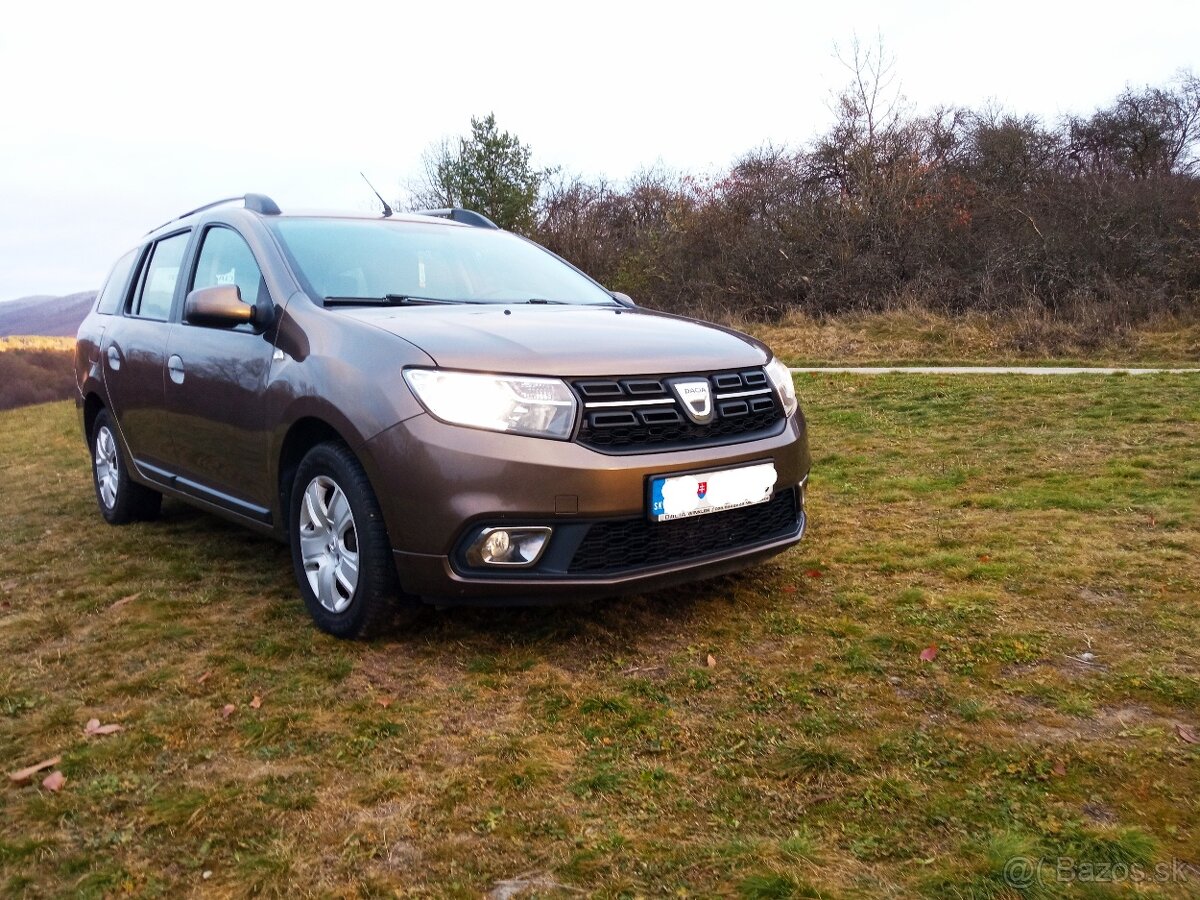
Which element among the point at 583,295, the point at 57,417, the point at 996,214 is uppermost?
the point at 996,214

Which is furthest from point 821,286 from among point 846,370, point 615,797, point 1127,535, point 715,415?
point 615,797

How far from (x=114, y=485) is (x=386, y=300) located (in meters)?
2.79

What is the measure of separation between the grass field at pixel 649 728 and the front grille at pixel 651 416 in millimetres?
711

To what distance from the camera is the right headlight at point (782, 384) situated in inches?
146

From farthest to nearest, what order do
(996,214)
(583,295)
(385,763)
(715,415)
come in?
1. (996,214)
2. (583,295)
3. (715,415)
4. (385,763)

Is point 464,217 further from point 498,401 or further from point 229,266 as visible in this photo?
point 498,401

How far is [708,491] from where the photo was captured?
3.25 metres

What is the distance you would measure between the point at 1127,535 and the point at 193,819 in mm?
4058

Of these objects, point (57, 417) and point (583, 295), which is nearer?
point (583, 295)

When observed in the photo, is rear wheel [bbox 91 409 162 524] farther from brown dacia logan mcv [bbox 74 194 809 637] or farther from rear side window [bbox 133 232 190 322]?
brown dacia logan mcv [bbox 74 194 809 637]

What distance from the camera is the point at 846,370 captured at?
1298 centimetres

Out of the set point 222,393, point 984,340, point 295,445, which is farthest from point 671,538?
point 984,340

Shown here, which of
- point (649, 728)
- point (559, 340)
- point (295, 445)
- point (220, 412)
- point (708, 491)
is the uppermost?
point (559, 340)

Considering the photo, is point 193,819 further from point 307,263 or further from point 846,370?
point 846,370
